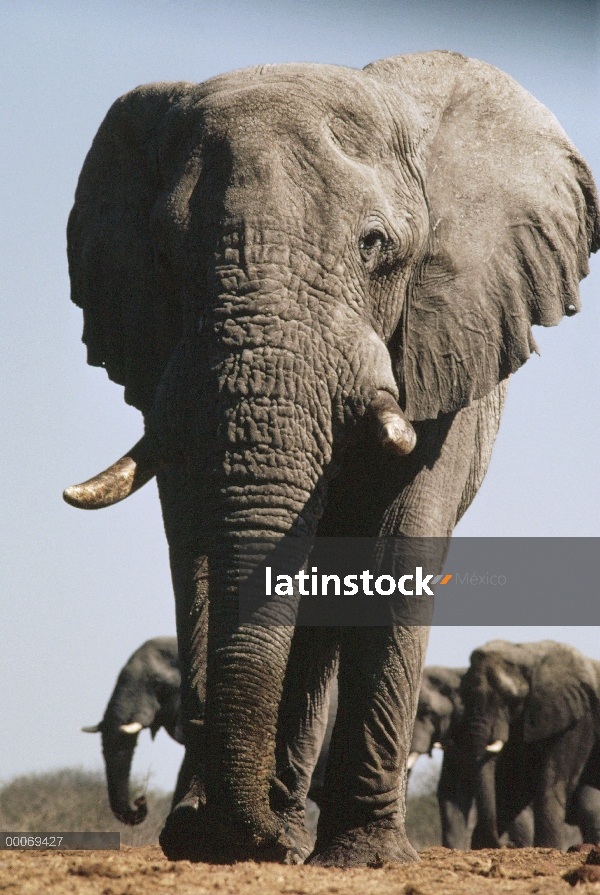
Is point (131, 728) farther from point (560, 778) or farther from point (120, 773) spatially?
point (560, 778)

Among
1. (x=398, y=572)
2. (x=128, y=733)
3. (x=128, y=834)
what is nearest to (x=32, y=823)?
(x=128, y=834)

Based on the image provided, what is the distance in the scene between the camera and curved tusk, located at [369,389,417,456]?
428 centimetres

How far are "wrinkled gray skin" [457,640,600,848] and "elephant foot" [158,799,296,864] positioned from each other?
8.05 meters

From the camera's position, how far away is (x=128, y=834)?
12.8 metres

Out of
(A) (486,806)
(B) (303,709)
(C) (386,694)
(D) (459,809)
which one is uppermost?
(C) (386,694)

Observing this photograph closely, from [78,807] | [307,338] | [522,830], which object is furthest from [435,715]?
[307,338]

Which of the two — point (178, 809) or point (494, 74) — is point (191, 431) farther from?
point (494, 74)

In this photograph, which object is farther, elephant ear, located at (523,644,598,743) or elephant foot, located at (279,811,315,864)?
elephant ear, located at (523,644,598,743)

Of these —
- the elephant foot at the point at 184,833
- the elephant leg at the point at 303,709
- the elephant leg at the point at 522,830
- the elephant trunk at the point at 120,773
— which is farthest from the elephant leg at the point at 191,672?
the elephant leg at the point at 522,830

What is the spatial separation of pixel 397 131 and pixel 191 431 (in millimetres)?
1255

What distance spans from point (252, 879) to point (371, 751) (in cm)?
126

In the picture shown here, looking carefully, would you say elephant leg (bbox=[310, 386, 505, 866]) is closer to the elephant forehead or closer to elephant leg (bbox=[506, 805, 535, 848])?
the elephant forehead

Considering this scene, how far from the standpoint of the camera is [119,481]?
4488mm

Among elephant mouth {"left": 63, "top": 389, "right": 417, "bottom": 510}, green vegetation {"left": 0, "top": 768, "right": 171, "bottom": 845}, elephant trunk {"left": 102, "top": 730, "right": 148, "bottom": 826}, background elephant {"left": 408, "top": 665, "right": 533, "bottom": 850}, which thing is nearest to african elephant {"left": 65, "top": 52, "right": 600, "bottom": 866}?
elephant mouth {"left": 63, "top": 389, "right": 417, "bottom": 510}
